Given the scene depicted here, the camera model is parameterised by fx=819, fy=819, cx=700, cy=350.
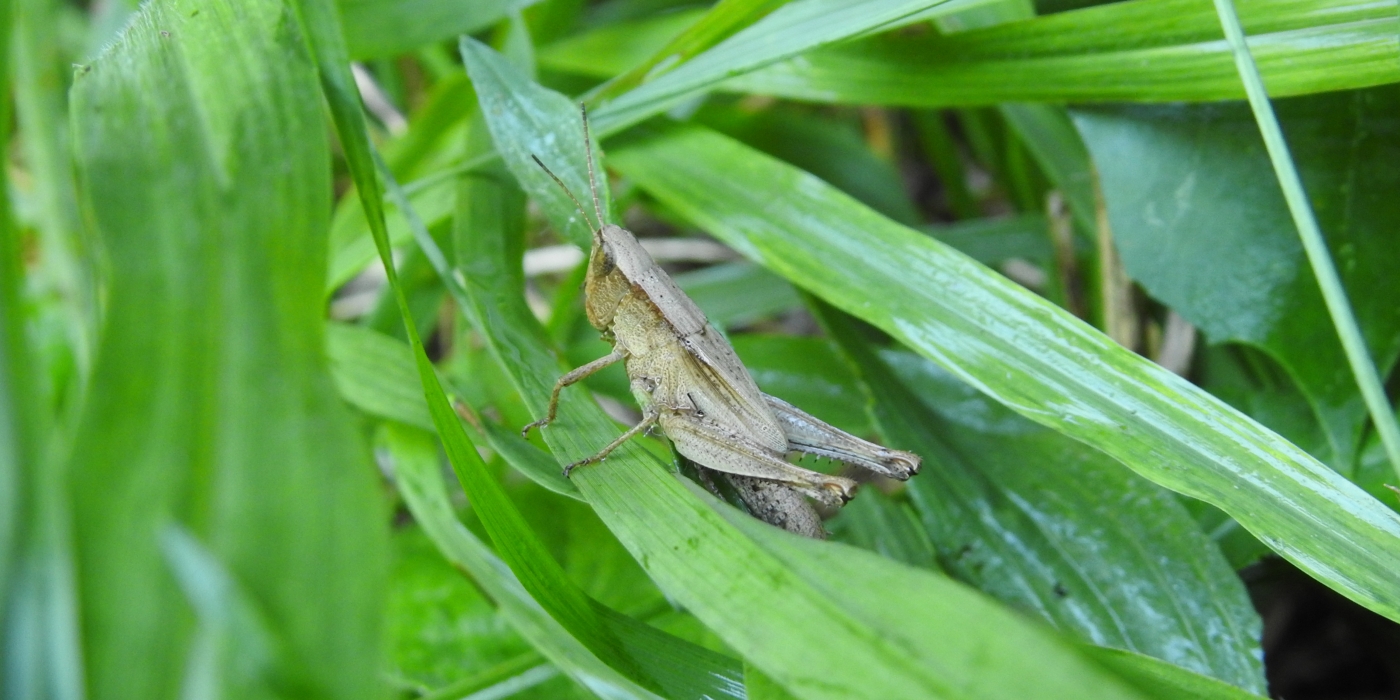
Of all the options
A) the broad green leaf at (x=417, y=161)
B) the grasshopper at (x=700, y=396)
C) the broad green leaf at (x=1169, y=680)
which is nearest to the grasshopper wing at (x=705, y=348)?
the grasshopper at (x=700, y=396)

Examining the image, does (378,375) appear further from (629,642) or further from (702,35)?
(702,35)

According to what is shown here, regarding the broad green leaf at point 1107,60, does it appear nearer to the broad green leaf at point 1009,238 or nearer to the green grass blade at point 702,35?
the green grass blade at point 702,35

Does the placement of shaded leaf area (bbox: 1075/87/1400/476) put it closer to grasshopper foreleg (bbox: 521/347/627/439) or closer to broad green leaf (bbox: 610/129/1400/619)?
broad green leaf (bbox: 610/129/1400/619)

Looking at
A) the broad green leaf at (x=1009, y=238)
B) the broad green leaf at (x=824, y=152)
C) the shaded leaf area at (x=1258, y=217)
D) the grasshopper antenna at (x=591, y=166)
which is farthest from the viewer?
the broad green leaf at (x=824, y=152)

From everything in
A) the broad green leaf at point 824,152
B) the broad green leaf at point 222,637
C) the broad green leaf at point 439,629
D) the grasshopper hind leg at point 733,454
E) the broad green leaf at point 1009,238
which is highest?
the broad green leaf at point 824,152

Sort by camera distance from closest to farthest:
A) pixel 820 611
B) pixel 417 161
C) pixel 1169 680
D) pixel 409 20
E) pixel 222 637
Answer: pixel 222 637 → pixel 820 611 → pixel 1169 680 → pixel 409 20 → pixel 417 161

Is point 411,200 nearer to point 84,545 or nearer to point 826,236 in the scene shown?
point 826,236

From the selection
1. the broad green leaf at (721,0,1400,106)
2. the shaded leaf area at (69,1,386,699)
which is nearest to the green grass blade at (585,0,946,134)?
the broad green leaf at (721,0,1400,106)

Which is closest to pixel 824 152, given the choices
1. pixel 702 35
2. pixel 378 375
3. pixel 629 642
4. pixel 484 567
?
pixel 702 35
